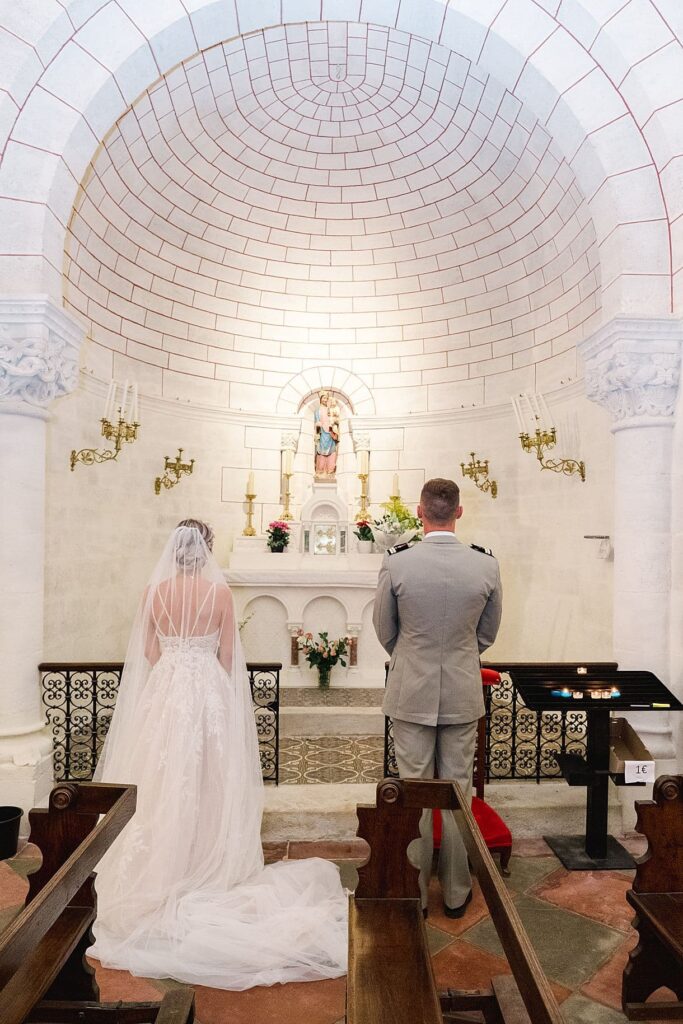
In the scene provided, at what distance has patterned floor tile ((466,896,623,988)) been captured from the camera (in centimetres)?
304

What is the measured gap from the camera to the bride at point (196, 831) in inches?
116

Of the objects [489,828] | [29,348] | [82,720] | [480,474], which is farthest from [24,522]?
[480,474]

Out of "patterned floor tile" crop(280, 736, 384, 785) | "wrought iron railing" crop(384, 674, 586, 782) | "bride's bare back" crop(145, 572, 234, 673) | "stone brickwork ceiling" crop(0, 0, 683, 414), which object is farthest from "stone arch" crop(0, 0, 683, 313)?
"patterned floor tile" crop(280, 736, 384, 785)

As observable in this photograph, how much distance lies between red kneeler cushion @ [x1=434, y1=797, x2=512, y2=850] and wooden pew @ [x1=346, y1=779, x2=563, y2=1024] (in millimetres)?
1171

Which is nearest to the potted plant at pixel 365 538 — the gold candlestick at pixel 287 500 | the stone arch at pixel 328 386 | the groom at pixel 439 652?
the gold candlestick at pixel 287 500

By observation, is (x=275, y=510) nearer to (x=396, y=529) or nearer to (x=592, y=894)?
(x=396, y=529)

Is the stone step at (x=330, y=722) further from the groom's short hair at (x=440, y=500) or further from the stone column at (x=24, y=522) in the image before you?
the groom's short hair at (x=440, y=500)

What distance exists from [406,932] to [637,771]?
2188 mm

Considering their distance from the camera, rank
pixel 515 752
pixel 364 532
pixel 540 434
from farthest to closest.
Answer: pixel 364 532 < pixel 540 434 < pixel 515 752

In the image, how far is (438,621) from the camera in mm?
3299

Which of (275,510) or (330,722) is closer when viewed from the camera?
(330,722)

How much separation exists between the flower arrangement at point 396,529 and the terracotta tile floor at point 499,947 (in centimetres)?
352

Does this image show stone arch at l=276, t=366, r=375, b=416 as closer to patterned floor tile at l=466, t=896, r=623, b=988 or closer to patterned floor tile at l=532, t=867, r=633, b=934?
patterned floor tile at l=532, t=867, r=633, b=934

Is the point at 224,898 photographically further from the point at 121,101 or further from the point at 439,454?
the point at 439,454
